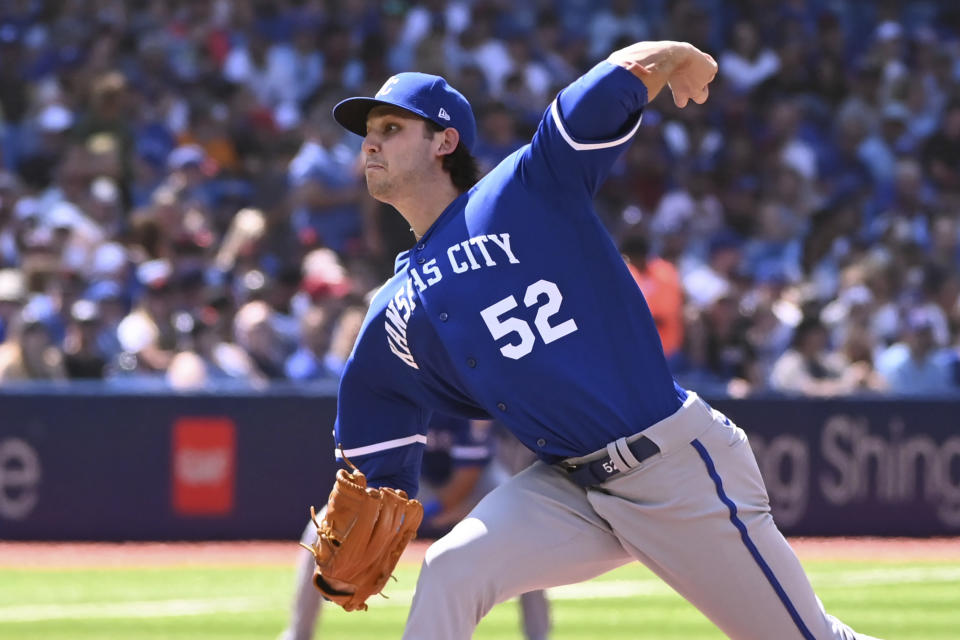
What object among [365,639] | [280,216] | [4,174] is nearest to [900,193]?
[280,216]

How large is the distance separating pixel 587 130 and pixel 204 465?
7783 mm

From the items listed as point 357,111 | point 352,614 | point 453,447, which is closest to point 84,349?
point 352,614

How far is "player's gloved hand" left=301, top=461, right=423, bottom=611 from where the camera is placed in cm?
442

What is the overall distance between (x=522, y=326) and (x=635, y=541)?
2.15ft

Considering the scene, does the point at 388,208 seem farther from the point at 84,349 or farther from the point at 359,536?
the point at 359,536

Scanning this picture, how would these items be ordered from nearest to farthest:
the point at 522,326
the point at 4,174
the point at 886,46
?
1. the point at 522,326
2. the point at 4,174
3. the point at 886,46

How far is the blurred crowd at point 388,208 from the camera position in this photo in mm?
11727

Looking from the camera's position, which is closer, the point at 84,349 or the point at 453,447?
the point at 453,447

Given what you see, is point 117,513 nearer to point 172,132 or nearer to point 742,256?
point 172,132

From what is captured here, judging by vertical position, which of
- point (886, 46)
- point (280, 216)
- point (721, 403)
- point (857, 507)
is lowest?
point (857, 507)

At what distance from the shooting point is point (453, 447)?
7438mm

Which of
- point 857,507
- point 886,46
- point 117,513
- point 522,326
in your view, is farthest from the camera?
point 886,46

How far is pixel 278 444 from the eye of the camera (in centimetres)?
1166

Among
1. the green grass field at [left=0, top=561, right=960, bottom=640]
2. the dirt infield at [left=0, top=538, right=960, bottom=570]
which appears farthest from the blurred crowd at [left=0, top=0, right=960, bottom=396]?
the green grass field at [left=0, top=561, right=960, bottom=640]
